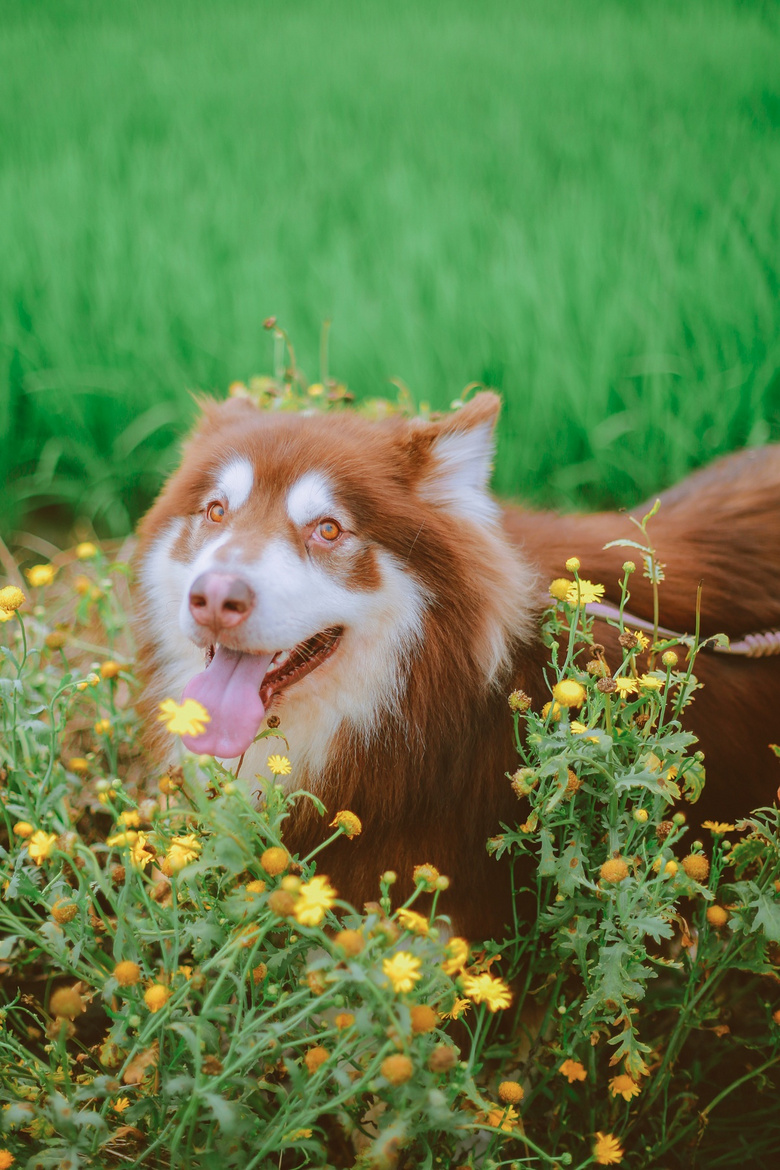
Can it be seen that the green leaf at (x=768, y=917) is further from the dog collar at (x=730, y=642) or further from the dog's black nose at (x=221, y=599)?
the dog's black nose at (x=221, y=599)

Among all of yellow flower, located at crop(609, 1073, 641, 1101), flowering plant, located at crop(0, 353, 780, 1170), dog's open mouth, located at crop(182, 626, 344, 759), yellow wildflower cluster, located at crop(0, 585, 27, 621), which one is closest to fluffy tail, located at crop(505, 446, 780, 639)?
flowering plant, located at crop(0, 353, 780, 1170)

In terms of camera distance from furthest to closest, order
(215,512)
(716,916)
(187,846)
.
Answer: (215,512) < (716,916) < (187,846)

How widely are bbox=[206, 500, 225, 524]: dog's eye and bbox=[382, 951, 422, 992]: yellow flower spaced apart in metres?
0.91

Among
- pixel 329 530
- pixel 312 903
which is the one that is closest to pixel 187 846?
pixel 312 903

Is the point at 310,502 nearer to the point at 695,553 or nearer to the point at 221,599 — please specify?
the point at 221,599

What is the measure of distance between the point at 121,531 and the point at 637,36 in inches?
105

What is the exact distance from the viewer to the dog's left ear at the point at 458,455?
4.88 feet

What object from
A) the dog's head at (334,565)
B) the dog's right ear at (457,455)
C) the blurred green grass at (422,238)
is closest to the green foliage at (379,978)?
the dog's head at (334,565)

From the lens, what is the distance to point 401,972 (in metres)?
0.78

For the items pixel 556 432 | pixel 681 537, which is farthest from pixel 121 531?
pixel 681 537

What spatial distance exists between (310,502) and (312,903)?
2.52ft

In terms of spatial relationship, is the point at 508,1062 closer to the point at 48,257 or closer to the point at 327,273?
the point at 327,273

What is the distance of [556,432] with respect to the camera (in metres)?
2.95

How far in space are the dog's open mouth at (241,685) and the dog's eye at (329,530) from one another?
0.55 ft
